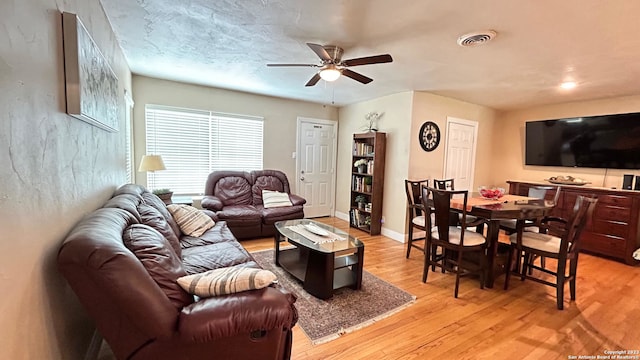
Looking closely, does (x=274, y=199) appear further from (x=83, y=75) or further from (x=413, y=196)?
(x=83, y=75)

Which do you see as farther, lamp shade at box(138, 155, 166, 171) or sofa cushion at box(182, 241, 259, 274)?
lamp shade at box(138, 155, 166, 171)

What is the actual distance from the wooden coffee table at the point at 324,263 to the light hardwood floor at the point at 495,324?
1.50 ft

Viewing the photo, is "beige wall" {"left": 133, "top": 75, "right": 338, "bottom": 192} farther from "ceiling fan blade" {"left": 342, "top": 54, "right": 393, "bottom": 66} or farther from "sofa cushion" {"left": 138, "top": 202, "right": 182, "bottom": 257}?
"ceiling fan blade" {"left": 342, "top": 54, "right": 393, "bottom": 66}

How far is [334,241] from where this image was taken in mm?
2717

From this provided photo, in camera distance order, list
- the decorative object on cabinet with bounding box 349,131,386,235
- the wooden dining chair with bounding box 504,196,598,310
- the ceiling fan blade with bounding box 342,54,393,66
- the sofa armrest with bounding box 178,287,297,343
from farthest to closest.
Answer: the decorative object on cabinet with bounding box 349,131,386,235
the wooden dining chair with bounding box 504,196,598,310
the ceiling fan blade with bounding box 342,54,393,66
the sofa armrest with bounding box 178,287,297,343

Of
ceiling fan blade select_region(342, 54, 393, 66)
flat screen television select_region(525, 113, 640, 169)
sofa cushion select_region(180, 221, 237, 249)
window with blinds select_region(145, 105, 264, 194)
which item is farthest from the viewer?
window with blinds select_region(145, 105, 264, 194)

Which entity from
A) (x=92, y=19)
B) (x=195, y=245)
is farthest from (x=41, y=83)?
(x=195, y=245)

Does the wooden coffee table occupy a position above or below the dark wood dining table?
below

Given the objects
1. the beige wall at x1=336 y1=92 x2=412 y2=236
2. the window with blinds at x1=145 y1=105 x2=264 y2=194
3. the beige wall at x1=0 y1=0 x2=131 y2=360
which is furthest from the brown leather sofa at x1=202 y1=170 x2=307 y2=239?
the beige wall at x1=0 y1=0 x2=131 y2=360

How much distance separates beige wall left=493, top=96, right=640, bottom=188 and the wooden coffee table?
4.25m

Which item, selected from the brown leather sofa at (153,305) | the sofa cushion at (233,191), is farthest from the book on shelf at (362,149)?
the brown leather sofa at (153,305)

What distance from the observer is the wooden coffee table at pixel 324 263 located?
95.5 inches

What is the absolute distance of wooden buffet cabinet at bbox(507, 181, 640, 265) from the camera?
3.56 metres

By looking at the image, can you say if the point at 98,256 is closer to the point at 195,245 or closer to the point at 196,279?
the point at 196,279
